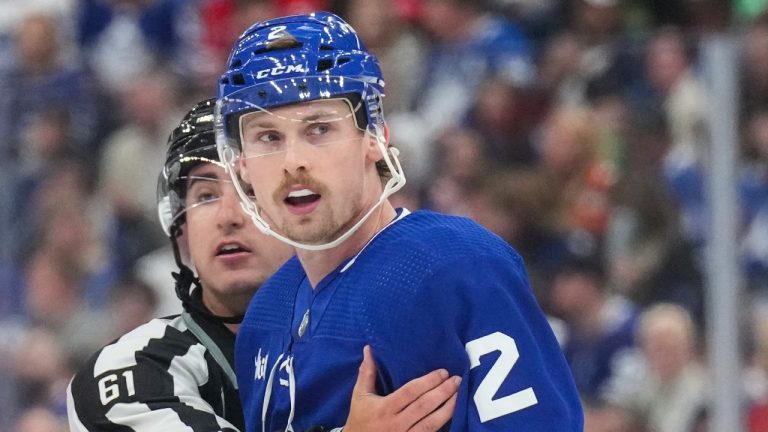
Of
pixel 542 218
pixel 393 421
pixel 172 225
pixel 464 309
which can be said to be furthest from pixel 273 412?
pixel 542 218

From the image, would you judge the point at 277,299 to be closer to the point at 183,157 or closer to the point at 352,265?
the point at 352,265

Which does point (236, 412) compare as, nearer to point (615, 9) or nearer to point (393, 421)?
point (393, 421)

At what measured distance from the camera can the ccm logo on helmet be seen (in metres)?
2.13

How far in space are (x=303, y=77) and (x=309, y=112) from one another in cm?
5

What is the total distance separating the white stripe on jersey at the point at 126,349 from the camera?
256 cm

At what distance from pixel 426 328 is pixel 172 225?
100 centimetres

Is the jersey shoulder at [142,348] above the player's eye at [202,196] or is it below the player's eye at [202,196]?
below

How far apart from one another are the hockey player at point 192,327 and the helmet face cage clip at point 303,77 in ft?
1.53

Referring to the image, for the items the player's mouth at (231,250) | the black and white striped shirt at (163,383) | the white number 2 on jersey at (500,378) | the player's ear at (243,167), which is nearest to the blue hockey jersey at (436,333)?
the white number 2 on jersey at (500,378)

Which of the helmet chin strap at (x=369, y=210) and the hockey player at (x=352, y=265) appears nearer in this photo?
the hockey player at (x=352, y=265)

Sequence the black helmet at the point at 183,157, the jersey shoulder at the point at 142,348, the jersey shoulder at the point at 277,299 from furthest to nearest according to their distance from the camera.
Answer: the black helmet at the point at 183,157 < the jersey shoulder at the point at 142,348 < the jersey shoulder at the point at 277,299

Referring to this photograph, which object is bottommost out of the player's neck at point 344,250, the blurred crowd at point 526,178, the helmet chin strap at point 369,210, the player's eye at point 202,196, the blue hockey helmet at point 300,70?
the blurred crowd at point 526,178

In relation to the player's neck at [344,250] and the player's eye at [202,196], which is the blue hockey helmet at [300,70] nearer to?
the player's neck at [344,250]

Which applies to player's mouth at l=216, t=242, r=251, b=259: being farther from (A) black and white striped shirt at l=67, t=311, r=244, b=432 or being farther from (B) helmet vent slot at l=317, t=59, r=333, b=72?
(B) helmet vent slot at l=317, t=59, r=333, b=72
